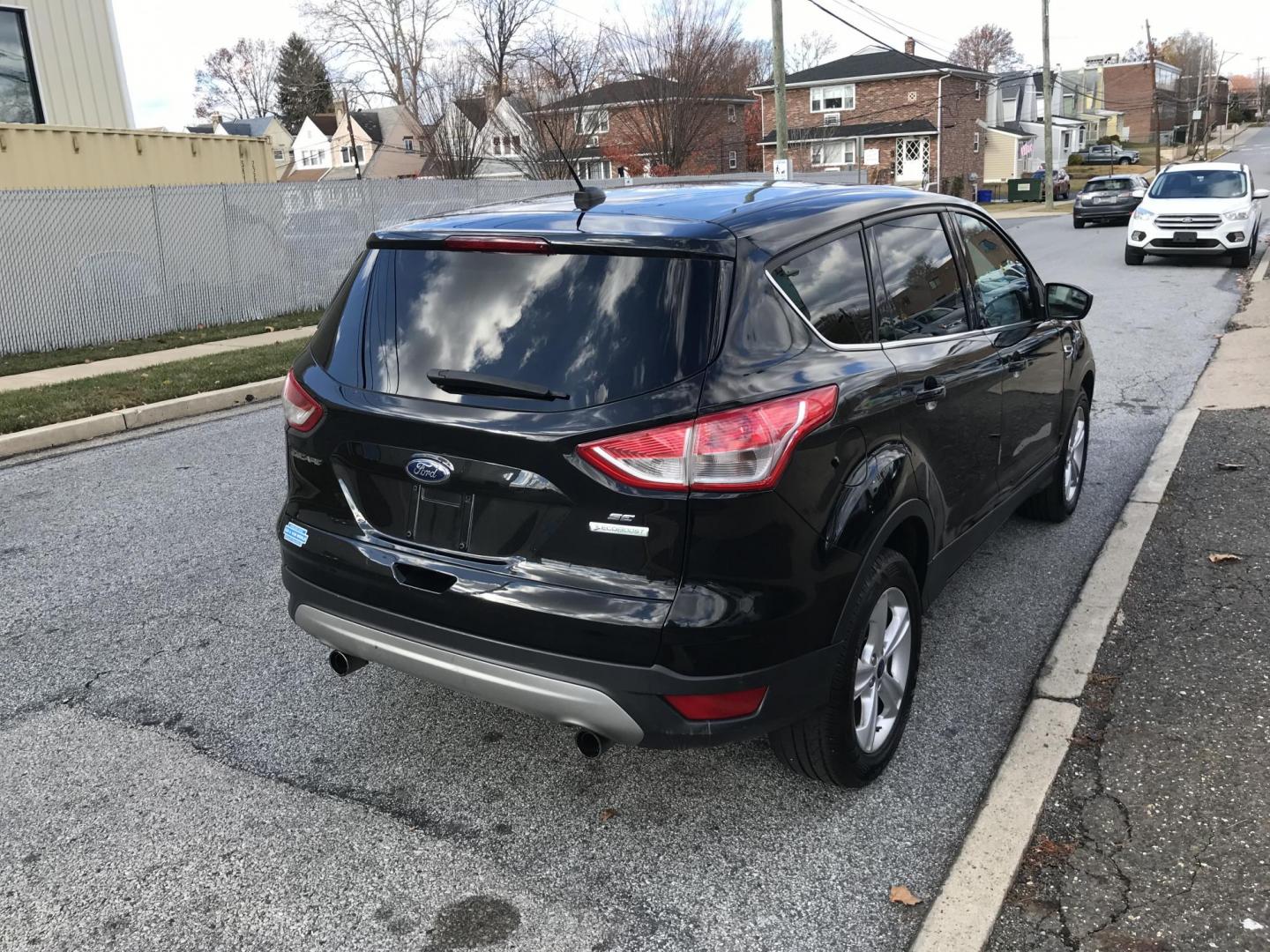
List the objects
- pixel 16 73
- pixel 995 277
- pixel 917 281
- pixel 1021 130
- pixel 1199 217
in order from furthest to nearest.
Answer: pixel 1021 130, pixel 1199 217, pixel 16 73, pixel 995 277, pixel 917 281

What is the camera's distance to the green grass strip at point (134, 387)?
8562 millimetres

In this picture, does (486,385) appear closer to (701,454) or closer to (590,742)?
(701,454)

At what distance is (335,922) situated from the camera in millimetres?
2729

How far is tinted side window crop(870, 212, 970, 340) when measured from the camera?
3.57 meters

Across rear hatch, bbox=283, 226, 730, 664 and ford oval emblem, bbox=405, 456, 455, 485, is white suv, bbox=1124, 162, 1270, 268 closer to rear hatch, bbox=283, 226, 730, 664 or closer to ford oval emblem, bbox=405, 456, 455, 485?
rear hatch, bbox=283, 226, 730, 664

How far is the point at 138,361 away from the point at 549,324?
1014cm

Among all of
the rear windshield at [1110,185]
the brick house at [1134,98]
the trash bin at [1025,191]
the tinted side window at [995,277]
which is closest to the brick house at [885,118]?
the trash bin at [1025,191]

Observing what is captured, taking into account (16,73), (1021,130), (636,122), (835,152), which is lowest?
(835,152)

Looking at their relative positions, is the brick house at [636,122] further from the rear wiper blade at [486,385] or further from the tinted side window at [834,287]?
the rear wiper blade at [486,385]

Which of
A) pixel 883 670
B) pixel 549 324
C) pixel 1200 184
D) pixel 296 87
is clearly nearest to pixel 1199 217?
pixel 1200 184

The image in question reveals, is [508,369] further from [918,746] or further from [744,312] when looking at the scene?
[918,746]

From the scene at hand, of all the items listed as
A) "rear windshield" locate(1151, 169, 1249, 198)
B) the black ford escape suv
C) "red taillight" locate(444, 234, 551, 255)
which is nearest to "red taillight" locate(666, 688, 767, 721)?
the black ford escape suv

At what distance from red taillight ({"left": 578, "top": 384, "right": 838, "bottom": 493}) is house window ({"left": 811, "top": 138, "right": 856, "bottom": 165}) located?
56.8m

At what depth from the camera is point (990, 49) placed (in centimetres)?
11188
